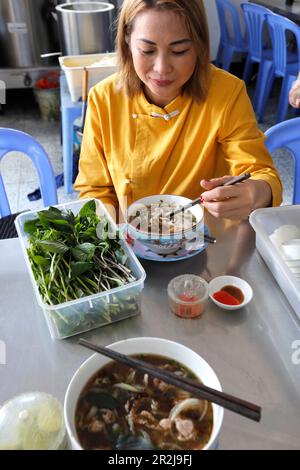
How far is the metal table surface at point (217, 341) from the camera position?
68 centimetres

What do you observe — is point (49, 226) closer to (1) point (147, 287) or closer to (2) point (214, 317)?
(1) point (147, 287)

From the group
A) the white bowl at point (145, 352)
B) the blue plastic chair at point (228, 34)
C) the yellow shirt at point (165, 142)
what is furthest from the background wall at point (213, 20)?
the white bowl at point (145, 352)

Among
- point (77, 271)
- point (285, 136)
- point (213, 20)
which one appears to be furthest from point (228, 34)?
point (77, 271)

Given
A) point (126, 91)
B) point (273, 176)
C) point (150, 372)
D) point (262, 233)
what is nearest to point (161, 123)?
point (126, 91)

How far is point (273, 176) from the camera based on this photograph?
119 cm

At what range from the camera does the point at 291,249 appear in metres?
0.87

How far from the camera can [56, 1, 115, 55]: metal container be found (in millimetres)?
2736

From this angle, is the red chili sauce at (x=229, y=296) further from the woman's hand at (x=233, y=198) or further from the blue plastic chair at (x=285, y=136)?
the blue plastic chair at (x=285, y=136)

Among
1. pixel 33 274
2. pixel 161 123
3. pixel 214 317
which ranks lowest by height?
pixel 214 317

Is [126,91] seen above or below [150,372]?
above

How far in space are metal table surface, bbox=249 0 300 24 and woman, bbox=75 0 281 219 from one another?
3008mm

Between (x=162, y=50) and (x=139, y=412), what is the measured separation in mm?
949

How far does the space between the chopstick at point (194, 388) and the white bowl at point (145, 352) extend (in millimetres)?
18

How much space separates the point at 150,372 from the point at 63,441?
159mm
